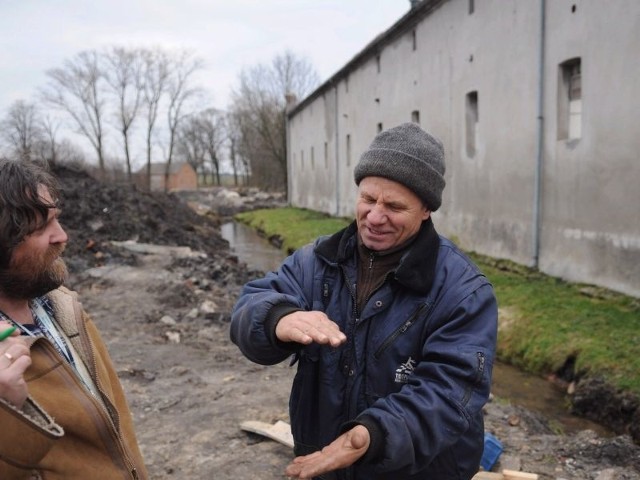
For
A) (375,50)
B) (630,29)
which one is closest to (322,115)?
(375,50)

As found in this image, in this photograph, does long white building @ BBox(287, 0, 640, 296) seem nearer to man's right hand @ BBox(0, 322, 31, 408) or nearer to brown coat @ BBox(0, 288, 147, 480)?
brown coat @ BBox(0, 288, 147, 480)

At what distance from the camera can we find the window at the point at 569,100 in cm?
977

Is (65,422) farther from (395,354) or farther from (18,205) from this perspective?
(395,354)

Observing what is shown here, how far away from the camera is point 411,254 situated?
1.86 m

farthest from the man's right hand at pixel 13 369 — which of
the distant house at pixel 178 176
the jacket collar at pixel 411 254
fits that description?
the distant house at pixel 178 176

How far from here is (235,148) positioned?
72.7 metres

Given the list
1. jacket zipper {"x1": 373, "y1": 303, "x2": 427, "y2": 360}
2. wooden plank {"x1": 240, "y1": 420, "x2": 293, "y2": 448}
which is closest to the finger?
Answer: jacket zipper {"x1": 373, "y1": 303, "x2": 427, "y2": 360}

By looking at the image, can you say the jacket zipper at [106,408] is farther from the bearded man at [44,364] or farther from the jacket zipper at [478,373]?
the jacket zipper at [478,373]

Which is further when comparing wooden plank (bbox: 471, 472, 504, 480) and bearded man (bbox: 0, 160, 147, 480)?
wooden plank (bbox: 471, 472, 504, 480)

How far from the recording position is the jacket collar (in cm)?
181

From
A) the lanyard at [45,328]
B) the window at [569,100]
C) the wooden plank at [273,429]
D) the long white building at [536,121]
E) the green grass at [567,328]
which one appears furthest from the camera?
the window at [569,100]

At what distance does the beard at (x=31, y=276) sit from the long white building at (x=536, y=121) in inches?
333

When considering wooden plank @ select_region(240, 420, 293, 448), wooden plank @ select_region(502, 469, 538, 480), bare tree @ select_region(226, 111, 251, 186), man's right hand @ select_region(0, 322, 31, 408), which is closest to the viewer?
man's right hand @ select_region(0, 322, 31, 408)

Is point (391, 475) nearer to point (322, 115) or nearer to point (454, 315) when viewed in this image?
point (454, 315)
